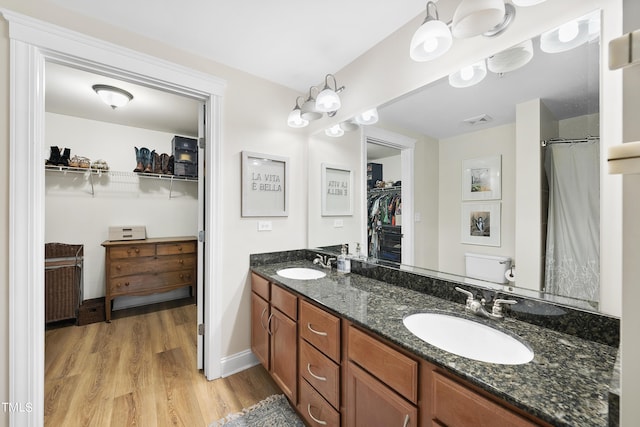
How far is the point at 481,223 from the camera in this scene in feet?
4.04

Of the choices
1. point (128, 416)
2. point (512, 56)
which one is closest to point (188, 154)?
point (128, 416)

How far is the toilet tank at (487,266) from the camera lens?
116cm

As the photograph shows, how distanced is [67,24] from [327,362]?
91.8 inches

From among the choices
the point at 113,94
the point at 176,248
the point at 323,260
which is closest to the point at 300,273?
the point at 323,260

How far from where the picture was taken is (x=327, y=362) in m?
1.26

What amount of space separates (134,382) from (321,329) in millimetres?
1664

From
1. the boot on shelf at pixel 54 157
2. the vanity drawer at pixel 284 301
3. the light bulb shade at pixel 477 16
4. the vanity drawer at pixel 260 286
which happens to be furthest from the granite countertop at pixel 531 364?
the boot on shelf at pixel 54 157

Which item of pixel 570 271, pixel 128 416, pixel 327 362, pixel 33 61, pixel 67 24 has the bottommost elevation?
pixel 128 416

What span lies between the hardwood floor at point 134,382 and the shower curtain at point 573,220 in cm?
184

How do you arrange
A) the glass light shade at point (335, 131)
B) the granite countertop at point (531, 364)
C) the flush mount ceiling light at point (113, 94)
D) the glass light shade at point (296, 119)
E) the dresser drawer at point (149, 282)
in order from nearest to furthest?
the granite countertop at point (531, 364), the glass light shade at point (296, 119), the glass light shade at point (335, 131), the flush mount ceiling light at point (113, 94), the dresser drawer at point (149, 282)

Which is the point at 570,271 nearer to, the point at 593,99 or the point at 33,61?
the point at 593,99

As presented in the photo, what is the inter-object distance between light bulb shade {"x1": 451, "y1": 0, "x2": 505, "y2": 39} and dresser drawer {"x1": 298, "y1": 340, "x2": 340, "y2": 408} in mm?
1526

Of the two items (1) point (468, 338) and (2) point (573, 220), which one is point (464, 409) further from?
(2) point (573, 220)

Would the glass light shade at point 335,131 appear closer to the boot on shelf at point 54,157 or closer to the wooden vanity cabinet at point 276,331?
the wooden vanity cabinet at point 276,331
